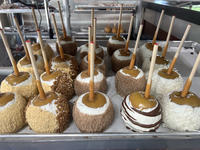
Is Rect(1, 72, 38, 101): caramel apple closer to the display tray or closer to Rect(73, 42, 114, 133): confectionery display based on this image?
the display tray

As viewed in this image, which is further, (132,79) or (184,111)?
(132,79)

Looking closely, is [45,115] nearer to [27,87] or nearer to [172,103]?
[27,87]

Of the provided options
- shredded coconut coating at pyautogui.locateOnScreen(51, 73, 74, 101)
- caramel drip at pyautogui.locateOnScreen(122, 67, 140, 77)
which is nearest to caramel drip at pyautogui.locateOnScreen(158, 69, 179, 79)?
caramel drip at pyautogui.locateOnScreen(122, 67, 140, 77)

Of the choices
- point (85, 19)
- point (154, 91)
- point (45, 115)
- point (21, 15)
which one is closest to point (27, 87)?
point (45, 115)

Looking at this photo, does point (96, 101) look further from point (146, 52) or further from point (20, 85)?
point (146, 52)

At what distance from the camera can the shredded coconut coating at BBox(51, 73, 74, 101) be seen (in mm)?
725

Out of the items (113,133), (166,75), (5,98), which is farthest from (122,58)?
(5,98)

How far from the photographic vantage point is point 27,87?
712mm

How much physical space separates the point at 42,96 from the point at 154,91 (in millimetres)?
531

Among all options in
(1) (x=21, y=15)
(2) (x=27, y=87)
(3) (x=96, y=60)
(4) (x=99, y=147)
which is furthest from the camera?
(1) (x=21, y=15)

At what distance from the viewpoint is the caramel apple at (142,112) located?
569 mm

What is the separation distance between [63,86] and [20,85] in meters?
0.19

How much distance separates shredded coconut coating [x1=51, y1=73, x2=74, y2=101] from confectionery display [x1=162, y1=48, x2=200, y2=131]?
0.46 meters

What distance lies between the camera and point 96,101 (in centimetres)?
59
